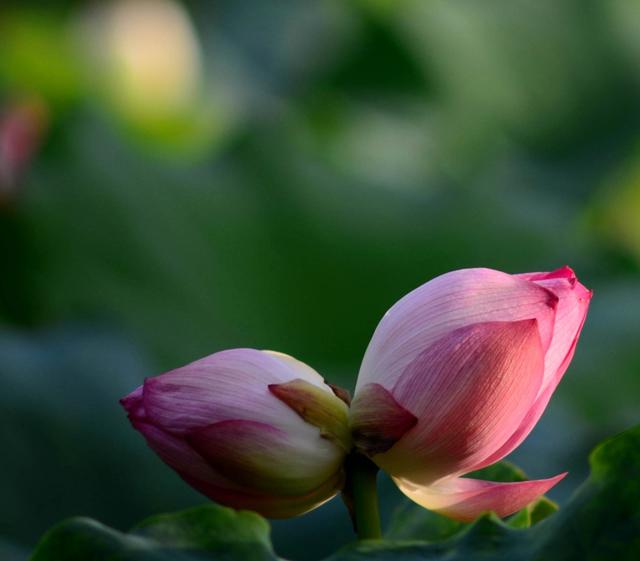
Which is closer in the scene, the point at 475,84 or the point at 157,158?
the point at 157,158

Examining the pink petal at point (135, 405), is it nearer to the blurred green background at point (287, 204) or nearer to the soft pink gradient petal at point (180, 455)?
the soft pink gradient petal at point (180, 455)

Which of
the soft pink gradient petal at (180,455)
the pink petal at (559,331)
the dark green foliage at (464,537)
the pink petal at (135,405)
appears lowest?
the dark green foliage at (464,537)

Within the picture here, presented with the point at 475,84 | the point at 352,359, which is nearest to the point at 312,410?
the point at 352,359

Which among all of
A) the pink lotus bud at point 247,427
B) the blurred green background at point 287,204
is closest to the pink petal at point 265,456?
the pink lotus bud at point 247,427

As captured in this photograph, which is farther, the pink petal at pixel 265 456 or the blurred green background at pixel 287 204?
the blurred green background at pixel 287 204

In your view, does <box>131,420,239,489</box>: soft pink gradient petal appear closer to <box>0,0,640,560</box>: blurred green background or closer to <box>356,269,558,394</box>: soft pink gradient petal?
<box>356,269,558,394</box>: soft pink gradient petal

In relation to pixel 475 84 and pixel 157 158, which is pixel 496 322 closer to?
pixel 157 158

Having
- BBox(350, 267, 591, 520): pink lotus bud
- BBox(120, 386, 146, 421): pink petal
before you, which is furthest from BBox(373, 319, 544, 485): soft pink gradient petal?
BBox(120, 386, 146, 421): pink petal
